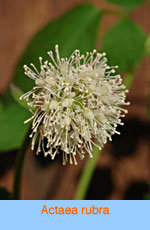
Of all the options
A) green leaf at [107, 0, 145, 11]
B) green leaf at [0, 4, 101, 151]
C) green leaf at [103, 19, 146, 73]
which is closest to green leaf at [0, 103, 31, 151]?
green leaf at [0, 4, 101, 151]

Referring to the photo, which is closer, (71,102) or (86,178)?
(71,102)

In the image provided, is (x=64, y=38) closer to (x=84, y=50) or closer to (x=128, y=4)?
(x=84, y=50)

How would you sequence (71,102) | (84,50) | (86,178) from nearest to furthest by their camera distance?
(71,102) → (84,50) → (86,178)

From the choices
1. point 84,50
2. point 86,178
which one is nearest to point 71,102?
point 84,50

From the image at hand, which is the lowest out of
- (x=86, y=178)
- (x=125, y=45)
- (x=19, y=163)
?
(x=86, y=178)

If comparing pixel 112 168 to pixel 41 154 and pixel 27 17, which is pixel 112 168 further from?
pixel 27 17

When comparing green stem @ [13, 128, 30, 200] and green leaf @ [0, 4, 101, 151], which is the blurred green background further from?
green stem @ [13, 128, 30, 200]

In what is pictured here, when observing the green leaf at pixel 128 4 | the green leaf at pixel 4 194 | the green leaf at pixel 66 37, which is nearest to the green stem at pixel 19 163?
the green leaf at pixel 4 194

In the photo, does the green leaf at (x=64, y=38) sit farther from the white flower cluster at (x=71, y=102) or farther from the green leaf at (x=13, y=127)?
the white flower cluster at (x=71, y=102)
